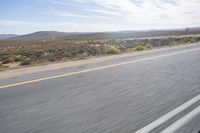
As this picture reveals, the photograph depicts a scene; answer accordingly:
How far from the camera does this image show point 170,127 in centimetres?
387

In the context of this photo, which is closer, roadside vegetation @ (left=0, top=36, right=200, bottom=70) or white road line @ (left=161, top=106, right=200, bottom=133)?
white road line @ (left=161, top=106, right=200, bottom=133)

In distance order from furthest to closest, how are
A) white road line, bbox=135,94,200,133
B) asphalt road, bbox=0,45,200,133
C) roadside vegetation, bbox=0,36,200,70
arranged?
1. roadside vegetation, bbox=0,36,200,70
2. asphalt road, bbox=0,45,200,133
3. white road line, bbox=135,94,200,133

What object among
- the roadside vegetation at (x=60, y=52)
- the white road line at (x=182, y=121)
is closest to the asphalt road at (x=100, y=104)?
the white road line at (x=182, y=121)

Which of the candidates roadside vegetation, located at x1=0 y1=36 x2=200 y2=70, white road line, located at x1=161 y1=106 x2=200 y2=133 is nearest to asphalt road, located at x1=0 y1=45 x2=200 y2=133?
white road line, located at x1=161 y1=106 x2=200 y2=133

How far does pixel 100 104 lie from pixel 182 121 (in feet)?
5.18

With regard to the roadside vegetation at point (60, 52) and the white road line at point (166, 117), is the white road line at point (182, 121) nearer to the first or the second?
the white road line at point (166, 117)

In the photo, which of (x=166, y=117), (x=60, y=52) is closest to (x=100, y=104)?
(x=166, y=117)

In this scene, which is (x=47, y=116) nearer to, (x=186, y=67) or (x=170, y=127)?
(x=170, y=127)

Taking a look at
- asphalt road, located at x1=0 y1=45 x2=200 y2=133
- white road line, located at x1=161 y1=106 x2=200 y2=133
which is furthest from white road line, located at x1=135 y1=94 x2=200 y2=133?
white road line, located at x1=161 y1=106 x2=200 y2=133

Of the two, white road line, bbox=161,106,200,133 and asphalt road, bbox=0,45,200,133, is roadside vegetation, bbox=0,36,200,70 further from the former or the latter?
white road line, bbox=161,106,200,133

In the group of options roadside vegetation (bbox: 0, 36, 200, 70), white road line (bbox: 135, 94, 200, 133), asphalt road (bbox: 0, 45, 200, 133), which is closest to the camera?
white road line (bbox: 135, 94, 200, 133)

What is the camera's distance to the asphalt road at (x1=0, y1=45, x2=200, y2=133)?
12.7 feet

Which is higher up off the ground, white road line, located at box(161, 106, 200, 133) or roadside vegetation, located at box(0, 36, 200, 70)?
white road line, located at box(161, 106, 200, 133)

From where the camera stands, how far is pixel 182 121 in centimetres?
411
